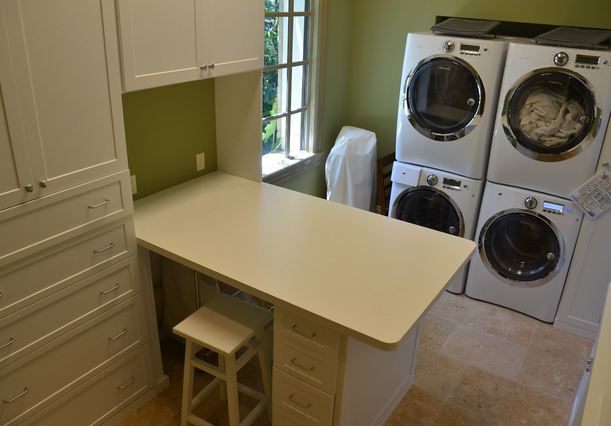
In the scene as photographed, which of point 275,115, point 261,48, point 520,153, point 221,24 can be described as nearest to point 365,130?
point 275,115

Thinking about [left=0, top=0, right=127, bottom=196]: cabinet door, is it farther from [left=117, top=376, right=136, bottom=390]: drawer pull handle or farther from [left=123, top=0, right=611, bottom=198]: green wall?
[left=117, top=376, right=136, bottom=390]: drawer pull handle

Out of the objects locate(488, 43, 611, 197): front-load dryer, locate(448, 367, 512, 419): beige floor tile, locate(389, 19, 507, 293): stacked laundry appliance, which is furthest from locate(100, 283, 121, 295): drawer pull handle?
locate(488, 43, 611, 197): front-load dryer

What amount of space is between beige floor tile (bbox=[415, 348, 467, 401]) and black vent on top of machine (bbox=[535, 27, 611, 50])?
1.70 metres

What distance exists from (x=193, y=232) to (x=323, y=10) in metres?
1.89

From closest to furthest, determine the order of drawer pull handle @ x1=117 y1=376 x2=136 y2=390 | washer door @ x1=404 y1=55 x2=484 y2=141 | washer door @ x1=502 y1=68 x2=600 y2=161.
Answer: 1. drawer pull handle @ x1=117 y1=376 x2=136 y2=390
2. washer door @ x1=502 y1=68 x2=600 y2=161
3. washer door @ x1=404 y1=55 x2=484 y2=141

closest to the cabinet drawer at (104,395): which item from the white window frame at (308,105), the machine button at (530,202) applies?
the white window frame at (308,105)

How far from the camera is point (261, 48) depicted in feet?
7.91

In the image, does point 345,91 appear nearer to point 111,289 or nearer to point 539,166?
point 539,166

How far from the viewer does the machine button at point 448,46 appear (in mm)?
2869

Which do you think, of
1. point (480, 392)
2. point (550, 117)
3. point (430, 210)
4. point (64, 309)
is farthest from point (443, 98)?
point (64, 309)

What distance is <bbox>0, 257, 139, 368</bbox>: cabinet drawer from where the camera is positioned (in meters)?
1.73

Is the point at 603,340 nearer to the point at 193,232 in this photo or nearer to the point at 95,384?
the point at 193,232

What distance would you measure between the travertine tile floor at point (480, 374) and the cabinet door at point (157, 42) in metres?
1.42

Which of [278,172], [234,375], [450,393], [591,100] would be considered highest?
[591,100]
